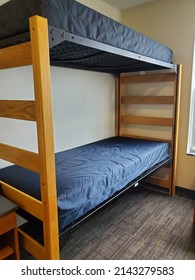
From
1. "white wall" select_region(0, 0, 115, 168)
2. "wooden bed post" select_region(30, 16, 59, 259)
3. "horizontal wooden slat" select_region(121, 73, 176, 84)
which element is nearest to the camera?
"wooden bed post" select_region(30, 16, 59, 259)

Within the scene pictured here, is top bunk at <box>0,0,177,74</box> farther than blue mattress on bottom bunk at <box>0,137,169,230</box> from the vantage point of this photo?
No

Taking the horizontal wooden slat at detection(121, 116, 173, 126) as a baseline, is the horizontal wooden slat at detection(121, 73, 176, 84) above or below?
above

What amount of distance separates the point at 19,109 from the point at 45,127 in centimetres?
28

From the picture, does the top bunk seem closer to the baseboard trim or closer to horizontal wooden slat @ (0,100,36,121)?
horizontal wooden slat @ (0,100,36,121)

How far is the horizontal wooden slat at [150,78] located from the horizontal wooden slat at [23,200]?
2.22 m

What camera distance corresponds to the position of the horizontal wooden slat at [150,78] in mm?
2709

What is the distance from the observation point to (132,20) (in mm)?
2969

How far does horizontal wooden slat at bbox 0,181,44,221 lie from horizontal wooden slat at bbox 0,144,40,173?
202mm

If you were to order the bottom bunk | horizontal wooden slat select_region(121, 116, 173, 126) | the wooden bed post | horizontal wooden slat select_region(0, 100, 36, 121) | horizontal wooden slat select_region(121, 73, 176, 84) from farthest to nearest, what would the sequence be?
horizontal wooden slat select_region(121, 116, 173, 126) → horizontal wooden slat select_region(121, 73, 176, 84) → the bottom bunk → horizontal wooden slat select_region(0, 100, 36, 121) → the wooden bed post

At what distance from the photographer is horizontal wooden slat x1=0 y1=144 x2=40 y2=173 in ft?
3.98

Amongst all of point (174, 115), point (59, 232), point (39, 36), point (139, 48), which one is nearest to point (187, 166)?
point (174, 115)

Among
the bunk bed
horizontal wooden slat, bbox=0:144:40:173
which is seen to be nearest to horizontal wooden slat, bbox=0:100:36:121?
the bunk bed

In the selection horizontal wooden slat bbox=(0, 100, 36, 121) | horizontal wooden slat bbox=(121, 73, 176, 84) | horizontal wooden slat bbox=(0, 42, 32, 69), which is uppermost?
horizontal wooden slat bbox=(121, 73, 176, 84)
